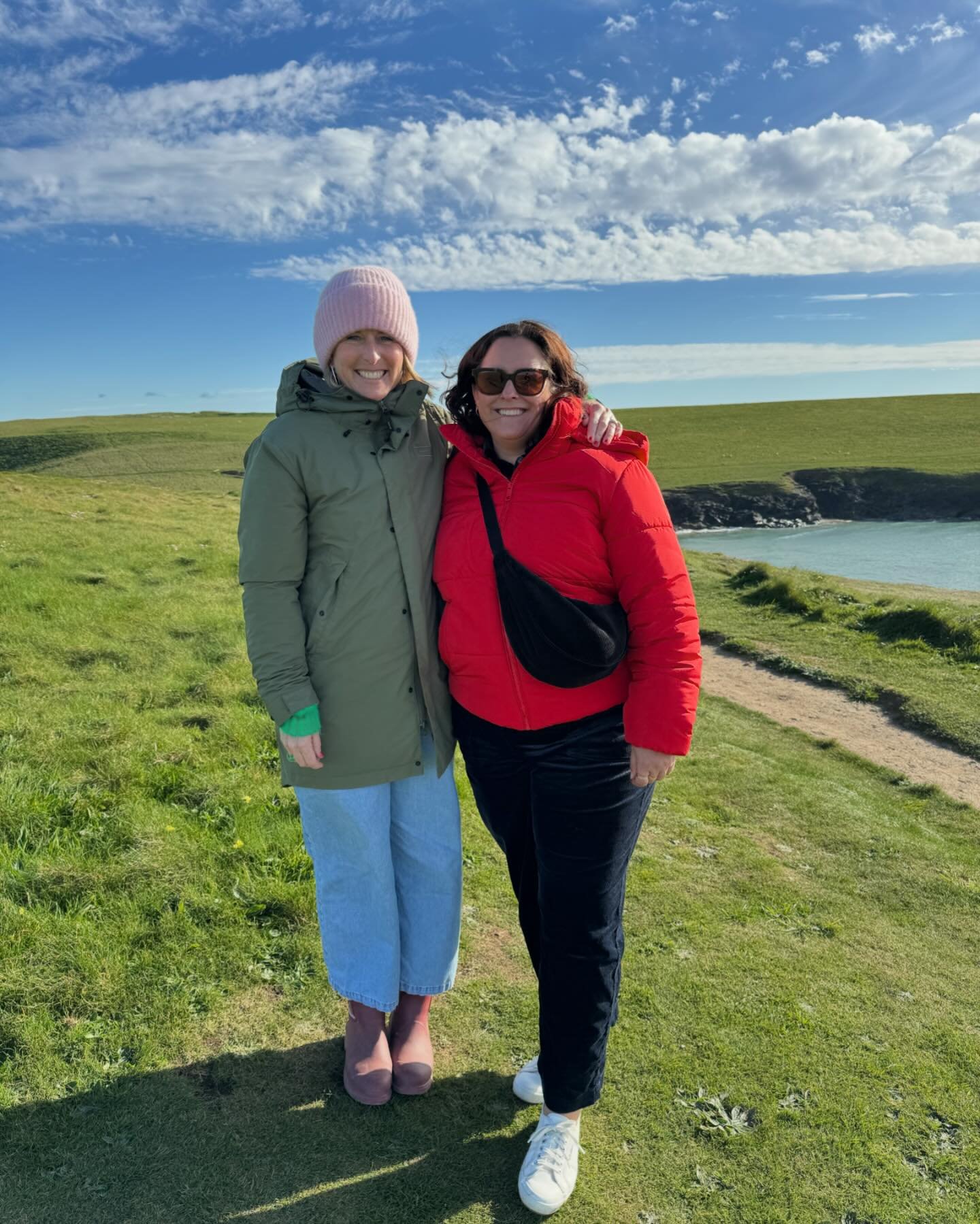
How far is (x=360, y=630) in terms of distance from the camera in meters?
3.21

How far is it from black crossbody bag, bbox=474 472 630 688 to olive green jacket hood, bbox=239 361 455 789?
447 mm

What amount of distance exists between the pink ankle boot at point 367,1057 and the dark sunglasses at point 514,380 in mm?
2567

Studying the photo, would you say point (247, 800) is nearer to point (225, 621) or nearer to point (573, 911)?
point (573, 911)

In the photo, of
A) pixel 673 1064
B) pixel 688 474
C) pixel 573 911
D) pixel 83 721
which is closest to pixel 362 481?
pixel 573 911

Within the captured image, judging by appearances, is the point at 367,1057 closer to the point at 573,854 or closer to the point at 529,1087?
the point at 529,1087

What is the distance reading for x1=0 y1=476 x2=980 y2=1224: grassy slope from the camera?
9.93ft

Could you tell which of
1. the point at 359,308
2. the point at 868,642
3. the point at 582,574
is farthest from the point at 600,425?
the point at 868,642

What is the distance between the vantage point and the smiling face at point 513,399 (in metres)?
3.07

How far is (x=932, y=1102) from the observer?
3525 mm

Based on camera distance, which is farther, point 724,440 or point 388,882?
point 724,440

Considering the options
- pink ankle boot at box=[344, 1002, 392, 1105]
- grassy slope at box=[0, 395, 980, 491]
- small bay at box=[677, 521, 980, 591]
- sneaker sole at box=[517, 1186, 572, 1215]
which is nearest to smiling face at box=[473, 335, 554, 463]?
pink ankle boot at box=[344, 1002, 392, 1105]

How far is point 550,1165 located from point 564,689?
173cm

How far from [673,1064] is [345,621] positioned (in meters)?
2.43

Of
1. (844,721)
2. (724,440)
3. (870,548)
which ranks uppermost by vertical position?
(724,440)
